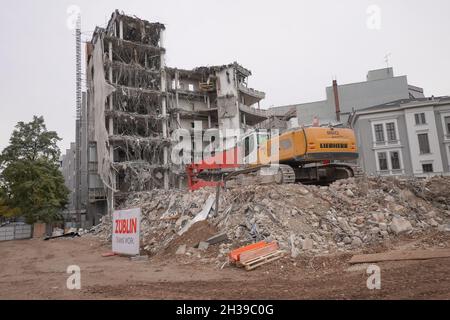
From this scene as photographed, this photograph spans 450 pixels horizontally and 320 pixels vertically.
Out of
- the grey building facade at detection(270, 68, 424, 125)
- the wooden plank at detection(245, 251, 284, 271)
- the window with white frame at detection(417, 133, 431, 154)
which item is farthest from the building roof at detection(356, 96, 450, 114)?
the wooden plank at detection(245, 251, 284, 271)

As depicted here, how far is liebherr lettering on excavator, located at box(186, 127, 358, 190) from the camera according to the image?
1289 centimetres

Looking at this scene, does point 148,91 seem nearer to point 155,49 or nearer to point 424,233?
point 155,49

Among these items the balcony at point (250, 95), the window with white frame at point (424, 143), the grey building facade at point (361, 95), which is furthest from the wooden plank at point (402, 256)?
the balcony at point (250, 95)

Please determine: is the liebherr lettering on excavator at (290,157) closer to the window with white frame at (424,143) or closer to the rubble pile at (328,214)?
the rubble pile at (328,214)

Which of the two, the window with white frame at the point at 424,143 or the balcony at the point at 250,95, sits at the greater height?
the balcony at the point at 250,95

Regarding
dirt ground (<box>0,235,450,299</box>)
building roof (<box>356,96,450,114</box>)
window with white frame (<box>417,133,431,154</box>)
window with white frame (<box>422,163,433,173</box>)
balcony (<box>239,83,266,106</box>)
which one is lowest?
dirt ground (<box>0,235,450,299</box>)

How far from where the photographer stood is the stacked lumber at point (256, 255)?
367 inches

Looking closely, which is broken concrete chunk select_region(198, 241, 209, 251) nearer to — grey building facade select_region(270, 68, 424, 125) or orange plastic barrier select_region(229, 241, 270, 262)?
orange plastic barrier select_region(229, 241, 270, 262)

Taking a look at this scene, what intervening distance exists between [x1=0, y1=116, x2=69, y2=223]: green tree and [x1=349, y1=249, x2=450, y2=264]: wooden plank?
3365cm

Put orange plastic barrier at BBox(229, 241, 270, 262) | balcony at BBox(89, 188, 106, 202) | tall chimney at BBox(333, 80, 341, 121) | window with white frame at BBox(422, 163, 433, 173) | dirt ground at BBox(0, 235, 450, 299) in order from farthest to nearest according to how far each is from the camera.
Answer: tall chimney at BBox(333, 80, 341, 121) → balcony at BBox(89, 188, 106, 202) → window with white frame at BBox(422, 163, 433, 173) → orange plastic barrier at BBox(229, 241, 270, 262) → dirt ground at BBox(0, 235, 450, 299)

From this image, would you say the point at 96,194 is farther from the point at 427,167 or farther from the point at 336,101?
the point at 427,167

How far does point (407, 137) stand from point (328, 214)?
103 ft

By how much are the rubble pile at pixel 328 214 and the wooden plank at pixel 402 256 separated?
1.36 meters

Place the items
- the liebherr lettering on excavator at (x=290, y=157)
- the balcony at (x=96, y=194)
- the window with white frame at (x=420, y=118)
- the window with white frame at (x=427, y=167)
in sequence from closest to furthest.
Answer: the liebherr lettering on excavator at (x=290, y=157) → the window with white frame at (x=427, y=167) → the window with white frame at (x=420, y=118) → the balcony at (x=96, y=194)
